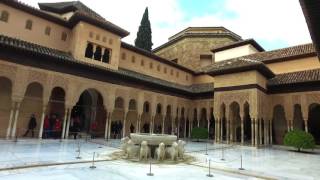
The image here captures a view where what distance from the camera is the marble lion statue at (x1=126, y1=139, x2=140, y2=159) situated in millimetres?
9109

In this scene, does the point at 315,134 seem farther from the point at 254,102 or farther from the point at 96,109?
the point at 96,109

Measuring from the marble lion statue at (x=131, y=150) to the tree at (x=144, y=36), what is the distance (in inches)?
949

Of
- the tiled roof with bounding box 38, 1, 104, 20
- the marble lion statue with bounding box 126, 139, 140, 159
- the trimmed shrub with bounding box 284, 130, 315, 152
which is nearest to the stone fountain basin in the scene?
the marble lion statue with bounding box 126, 139, 140, 159

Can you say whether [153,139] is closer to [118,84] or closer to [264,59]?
[118,84]

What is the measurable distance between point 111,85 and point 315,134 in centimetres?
1774

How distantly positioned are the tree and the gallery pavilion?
821cm

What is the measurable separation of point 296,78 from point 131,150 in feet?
52.0

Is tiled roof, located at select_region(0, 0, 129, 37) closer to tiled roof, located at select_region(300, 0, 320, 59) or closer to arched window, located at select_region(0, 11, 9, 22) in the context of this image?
arched window, located at select_region(0, 11, 9, 22)

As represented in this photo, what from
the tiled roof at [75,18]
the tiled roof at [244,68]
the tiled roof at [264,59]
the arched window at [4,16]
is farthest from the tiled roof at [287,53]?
the arched window at [4,16]

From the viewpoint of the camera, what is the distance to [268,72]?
63.1ft

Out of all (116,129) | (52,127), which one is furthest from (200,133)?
(52,127)

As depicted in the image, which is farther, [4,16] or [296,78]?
[296,78]

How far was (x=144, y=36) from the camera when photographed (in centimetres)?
3259

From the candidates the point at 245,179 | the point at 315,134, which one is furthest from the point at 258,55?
the point at 245,179
